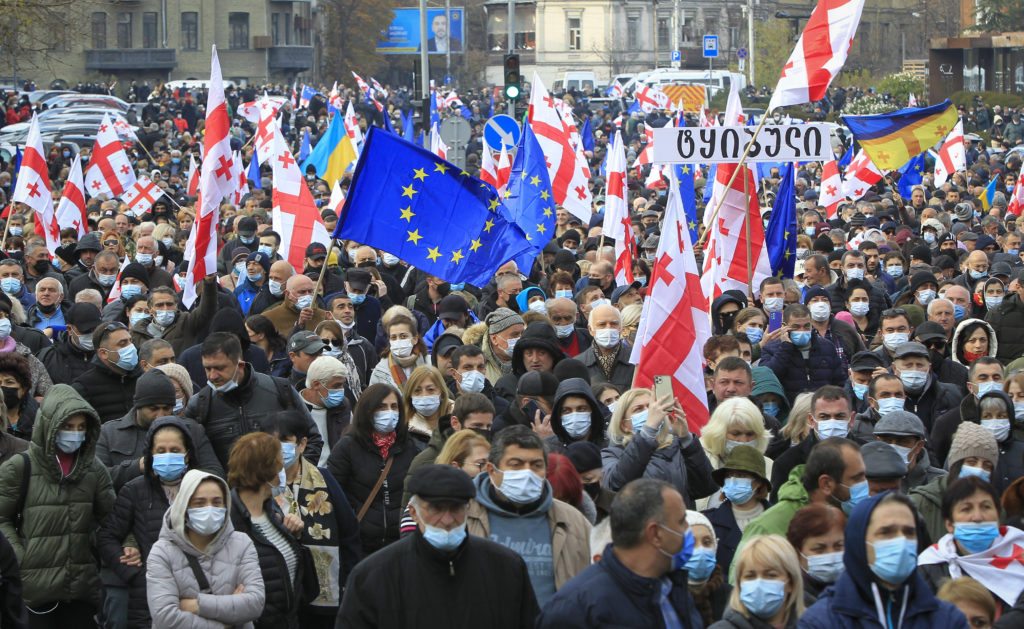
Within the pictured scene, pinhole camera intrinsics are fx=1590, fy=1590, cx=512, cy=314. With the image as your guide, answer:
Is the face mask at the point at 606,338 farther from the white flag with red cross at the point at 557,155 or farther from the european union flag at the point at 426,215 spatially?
the white flag with red cross at the point at 557,155

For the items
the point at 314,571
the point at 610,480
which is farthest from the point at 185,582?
the point at 610,480

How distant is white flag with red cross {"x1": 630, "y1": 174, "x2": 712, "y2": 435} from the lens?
8055mm

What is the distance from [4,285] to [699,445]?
701 cm

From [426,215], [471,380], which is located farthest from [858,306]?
[471,380]

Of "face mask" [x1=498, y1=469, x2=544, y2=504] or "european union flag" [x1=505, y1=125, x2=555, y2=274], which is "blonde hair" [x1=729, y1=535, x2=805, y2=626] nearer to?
"face mask" [x1=498, y1=469, x2=544, y2=504]

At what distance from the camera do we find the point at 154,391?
741cm

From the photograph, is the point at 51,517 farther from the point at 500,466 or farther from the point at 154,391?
the point at 500,466

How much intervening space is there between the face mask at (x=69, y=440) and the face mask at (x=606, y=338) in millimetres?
3549

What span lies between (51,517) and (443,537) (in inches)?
98.3

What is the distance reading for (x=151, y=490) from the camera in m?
6.66

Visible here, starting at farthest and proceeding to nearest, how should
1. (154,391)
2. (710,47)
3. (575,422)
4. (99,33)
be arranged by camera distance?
(99,33) < (710,47) < (154,391) < (575,422)

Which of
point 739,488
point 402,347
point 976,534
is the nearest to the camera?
point 976,534

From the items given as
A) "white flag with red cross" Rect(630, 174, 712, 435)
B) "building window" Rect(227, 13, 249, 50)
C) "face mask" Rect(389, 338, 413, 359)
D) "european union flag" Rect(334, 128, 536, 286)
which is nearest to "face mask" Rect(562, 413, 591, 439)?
"white flag with red cross" Rect(630, 174, 712, 435)

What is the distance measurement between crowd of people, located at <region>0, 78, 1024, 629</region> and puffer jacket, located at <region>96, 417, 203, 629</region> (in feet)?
0.04
